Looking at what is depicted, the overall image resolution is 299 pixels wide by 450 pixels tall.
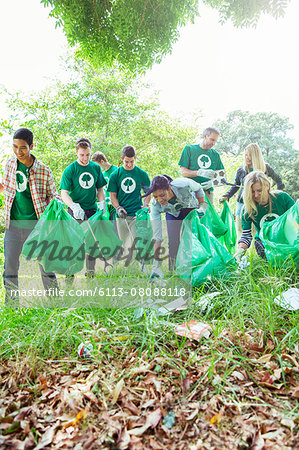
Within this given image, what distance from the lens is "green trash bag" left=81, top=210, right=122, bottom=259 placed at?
2.99m

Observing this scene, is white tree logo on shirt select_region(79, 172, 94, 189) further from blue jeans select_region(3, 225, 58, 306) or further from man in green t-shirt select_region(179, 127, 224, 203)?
man in green t-shirt select_region(179, 127, 224, 203)

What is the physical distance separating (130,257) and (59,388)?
1.94 metres

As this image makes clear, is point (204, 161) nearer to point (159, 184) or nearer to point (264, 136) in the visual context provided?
point (159, 184)

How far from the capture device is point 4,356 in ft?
6.20

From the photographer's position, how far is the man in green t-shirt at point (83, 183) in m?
3.01

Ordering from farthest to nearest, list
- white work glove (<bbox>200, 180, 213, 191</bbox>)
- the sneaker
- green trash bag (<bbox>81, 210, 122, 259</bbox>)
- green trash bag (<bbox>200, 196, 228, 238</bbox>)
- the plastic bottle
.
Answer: white work glove (<bbox>200, 180, 213, 191</bbox>), green trash bag (<bbox>200, 196, 228, 238</bbox>), green trash bag (<bbox>81, 210, 122, 259</bbox>), the sneaker, the plastic bottle

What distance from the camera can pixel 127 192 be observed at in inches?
135

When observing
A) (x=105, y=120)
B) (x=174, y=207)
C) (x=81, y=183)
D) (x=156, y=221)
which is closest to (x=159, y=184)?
(x=174, y=207)

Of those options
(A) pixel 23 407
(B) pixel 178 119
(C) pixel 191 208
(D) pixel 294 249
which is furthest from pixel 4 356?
A: (B) pixel 178 119

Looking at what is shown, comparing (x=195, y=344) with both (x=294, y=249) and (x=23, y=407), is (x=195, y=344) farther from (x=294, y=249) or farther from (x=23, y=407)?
(x=294, y=249)

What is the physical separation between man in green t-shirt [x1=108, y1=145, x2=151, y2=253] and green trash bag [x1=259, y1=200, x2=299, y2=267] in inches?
56.1

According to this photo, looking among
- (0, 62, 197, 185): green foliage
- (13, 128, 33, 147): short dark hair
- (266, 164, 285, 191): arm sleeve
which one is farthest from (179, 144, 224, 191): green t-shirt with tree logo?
(0, 62, 197, 185): green foliage

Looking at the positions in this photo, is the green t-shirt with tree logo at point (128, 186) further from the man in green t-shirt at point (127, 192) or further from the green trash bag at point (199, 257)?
the green trash bag at point (199, 257)

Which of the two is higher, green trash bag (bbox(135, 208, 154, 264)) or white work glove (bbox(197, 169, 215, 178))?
white work glove (bbox(197, 169, 215, 178))
